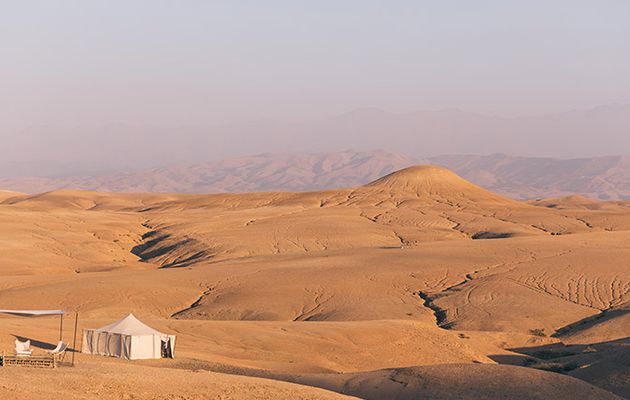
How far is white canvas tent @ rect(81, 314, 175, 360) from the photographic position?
27.7 m

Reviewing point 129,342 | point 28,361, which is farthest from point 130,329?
point 28,361

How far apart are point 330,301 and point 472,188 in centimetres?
6341

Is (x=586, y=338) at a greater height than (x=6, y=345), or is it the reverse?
(x=6, y=345)

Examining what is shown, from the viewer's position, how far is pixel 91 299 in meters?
43.7

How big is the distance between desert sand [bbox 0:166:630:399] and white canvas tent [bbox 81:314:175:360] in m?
0.62

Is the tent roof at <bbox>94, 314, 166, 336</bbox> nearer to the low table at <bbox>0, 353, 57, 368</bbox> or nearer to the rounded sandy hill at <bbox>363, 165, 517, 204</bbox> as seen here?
the low table at <bbox>0, 353, 57, 368</bbox>

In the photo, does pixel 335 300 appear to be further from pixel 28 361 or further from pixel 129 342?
pixel 28 361

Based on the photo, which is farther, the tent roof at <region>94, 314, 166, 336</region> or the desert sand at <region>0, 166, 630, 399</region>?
the tent roof at <region>94, 314, 166, 336</region>

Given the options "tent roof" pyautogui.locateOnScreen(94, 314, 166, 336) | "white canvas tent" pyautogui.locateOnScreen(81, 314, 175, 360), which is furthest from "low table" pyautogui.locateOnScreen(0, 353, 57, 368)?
"tent roof" pyautogui.locateOnScreen(94, 314, 166, 336)

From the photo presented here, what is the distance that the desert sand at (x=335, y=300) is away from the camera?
2394cm

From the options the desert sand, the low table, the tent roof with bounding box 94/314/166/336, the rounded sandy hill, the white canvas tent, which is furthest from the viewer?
the rounded sandy hill

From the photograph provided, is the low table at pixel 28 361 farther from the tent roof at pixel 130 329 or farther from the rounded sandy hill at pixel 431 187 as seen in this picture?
the rounded sandy hill at pixel 431 187

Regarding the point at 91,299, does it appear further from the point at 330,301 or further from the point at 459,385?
the point at 459,385

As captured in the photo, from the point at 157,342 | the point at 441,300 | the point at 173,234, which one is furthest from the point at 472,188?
the point at 157,342
